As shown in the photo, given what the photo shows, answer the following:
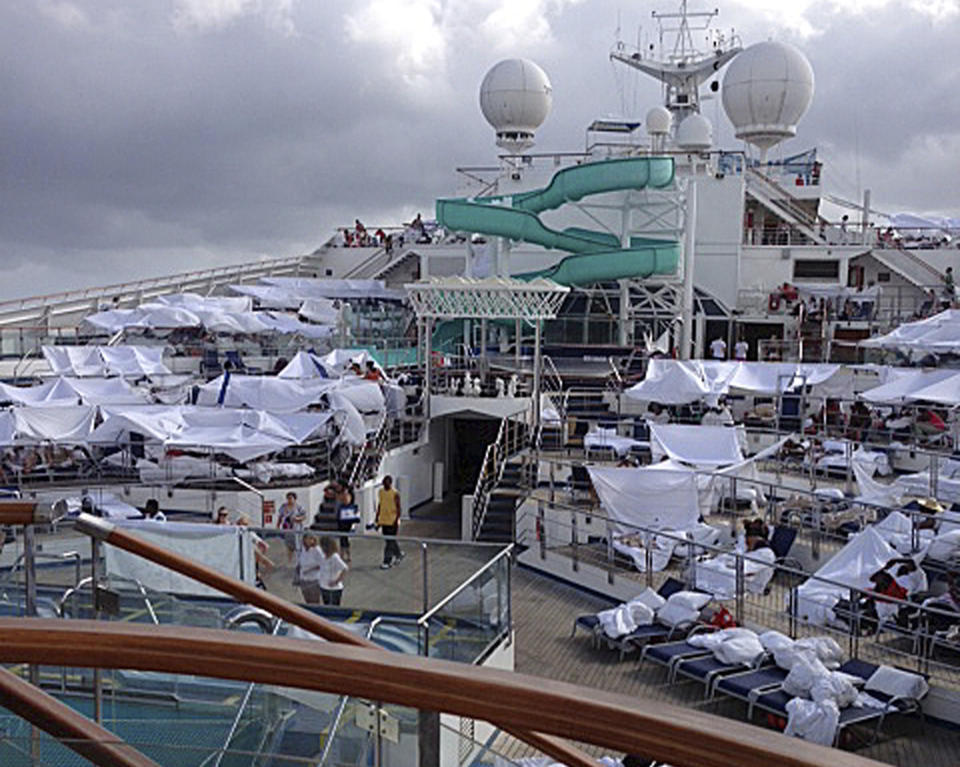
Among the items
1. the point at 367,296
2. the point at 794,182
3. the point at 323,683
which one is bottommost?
the point at 323,683

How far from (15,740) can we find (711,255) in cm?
3070

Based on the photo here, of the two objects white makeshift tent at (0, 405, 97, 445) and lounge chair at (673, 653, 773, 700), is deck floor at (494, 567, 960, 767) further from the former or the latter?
white makeshift tent at (0, 405, 97, 445)

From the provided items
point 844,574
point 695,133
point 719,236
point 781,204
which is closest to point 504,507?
point 844,574

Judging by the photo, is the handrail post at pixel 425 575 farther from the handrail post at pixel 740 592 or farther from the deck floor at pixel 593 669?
the handrail post at pixel 740 592

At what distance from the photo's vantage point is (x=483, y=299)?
20906 mm

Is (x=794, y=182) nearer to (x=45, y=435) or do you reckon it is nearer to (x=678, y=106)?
(x=678, y=106)

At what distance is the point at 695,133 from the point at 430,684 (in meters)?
35.0

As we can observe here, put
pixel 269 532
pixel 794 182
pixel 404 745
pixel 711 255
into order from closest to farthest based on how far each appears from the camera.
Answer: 1. pixel 404 745
2. pixel 269 532
3. pixel 711 255
4. pixel 794 182

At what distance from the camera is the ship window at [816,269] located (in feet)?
103

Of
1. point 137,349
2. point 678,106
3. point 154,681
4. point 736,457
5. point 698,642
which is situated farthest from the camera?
point 678,106

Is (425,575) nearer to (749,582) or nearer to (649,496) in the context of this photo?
(749,582)

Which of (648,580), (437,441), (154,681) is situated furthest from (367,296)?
(154,681)

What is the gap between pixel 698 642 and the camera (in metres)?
10.0

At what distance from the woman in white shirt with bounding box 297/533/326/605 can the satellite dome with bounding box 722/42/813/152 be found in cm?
2968
